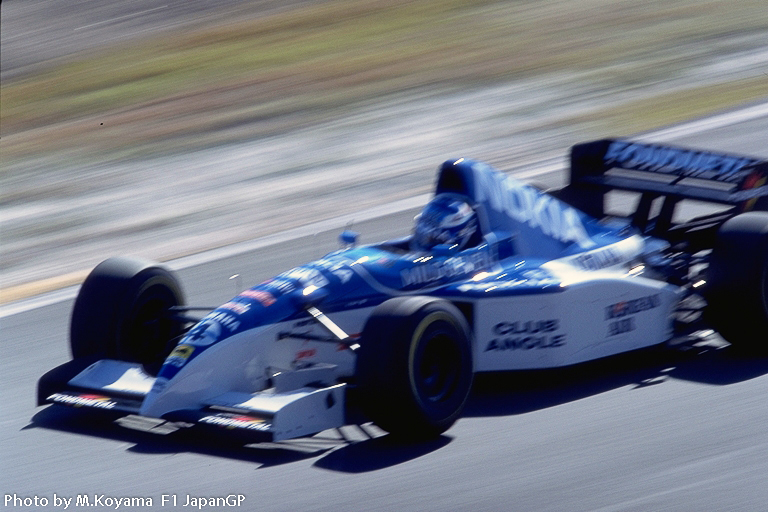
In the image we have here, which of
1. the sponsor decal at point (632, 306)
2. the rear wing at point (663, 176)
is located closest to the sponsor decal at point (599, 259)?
the sponsor decal at point (632, 306)

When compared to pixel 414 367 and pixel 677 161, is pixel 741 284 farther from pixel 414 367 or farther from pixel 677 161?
pixel 414 367

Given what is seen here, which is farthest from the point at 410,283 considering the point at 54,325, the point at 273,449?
the point at 54,325

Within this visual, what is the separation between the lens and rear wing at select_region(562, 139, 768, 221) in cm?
773

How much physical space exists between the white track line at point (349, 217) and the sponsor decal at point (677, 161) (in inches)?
119

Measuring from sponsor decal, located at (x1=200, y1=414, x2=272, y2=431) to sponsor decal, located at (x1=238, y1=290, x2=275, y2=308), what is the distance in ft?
2.26

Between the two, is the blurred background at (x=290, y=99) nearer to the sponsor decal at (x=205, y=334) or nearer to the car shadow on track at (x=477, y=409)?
the car shadow on track at (x=477, y=409)

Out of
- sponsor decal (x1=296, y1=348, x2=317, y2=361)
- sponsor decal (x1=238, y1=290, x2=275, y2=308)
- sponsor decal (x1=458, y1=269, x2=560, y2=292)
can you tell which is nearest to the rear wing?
sponsor decal (x1=458, y1=269, x2=560, y2=292)

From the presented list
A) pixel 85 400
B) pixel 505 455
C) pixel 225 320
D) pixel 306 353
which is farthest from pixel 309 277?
pixel 505 455

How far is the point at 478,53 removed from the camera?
55.3ft

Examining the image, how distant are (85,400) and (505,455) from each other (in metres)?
2.15

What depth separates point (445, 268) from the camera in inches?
257

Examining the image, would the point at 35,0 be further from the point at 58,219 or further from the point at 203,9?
the point at 58,219

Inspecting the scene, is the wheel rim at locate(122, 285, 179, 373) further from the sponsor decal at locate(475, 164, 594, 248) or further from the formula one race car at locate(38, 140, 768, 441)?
the sponsor decal at locate(475, 164, 594, 248)

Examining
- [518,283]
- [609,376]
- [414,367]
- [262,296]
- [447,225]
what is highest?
[447,225]
